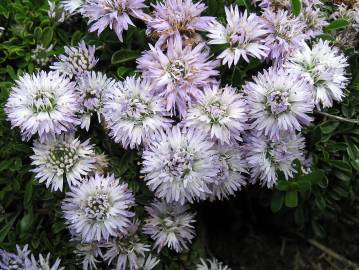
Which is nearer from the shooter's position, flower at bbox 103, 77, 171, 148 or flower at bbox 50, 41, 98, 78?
flower at bbox 103, 77, 171, 148

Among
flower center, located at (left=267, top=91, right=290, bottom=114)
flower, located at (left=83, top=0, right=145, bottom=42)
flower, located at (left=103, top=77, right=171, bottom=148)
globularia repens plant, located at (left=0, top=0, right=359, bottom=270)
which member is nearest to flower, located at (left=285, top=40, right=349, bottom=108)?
globularia repens plant, located at (left=0, top=0, right=359, bottom=270)

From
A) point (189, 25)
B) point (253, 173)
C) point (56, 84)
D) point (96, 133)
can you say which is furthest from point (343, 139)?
point (56, 84)

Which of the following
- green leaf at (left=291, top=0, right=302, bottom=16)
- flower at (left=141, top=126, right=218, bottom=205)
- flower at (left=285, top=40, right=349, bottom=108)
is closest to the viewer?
flower at (left=141, top=126, right=218, bottom=205)

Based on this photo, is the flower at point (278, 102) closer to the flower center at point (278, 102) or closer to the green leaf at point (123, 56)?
the flower center at point (278, 102)

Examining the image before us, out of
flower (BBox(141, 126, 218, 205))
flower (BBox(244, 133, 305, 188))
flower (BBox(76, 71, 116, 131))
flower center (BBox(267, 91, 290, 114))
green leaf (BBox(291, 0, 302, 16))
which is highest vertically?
green leaf (BBox(291, 0, 302, 16))

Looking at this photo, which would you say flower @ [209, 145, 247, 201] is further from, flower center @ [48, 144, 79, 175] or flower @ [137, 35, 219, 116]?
flower center @ [48, 144, 79, 175]

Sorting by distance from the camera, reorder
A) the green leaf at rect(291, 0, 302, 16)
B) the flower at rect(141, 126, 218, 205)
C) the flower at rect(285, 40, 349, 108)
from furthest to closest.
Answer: the green leaf at rect(291, 0, 302, 16)
the flower at rect(285, 40, 349, 108)
the flower at rect(141, 126, 218, 205)
